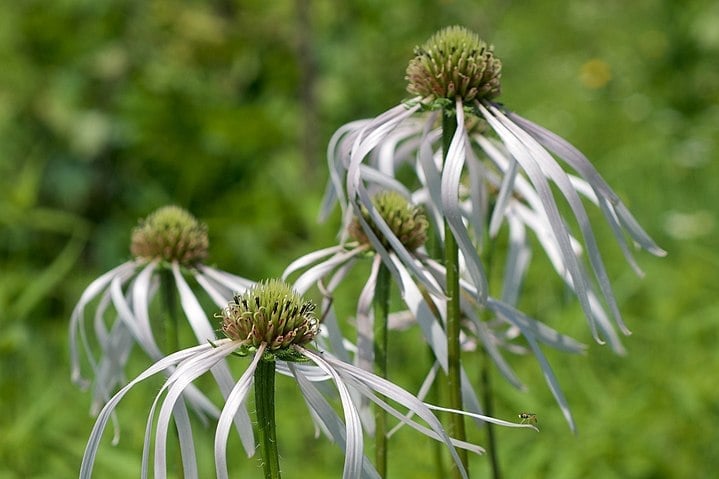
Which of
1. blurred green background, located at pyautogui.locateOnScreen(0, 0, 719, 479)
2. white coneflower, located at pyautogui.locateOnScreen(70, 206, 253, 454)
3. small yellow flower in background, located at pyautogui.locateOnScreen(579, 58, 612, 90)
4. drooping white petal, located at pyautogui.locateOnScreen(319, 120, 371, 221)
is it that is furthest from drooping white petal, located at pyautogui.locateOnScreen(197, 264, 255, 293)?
small yellow flower in background, located at pyautogui.locateOnScreen(579, 58, 612, 90)

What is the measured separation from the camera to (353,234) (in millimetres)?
904

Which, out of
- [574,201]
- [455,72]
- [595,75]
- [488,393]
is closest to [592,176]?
[574,201]

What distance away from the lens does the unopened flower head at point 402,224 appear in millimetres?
866

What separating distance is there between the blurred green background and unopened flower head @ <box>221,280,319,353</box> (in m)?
0.92

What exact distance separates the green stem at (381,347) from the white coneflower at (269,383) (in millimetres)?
134

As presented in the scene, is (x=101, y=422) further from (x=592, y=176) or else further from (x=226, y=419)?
(x=592, y=176)

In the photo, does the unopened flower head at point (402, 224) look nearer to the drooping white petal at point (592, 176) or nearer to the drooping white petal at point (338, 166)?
the drooping white petal at point (338, 166)

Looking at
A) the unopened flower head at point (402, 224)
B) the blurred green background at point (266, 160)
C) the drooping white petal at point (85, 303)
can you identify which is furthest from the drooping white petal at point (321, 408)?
the blurred green background at point (266, 160)

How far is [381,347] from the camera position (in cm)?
82

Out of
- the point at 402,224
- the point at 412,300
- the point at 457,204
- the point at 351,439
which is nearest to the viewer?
the point at 351,439

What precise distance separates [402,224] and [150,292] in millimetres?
322

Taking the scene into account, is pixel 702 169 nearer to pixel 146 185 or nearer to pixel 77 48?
pixel 146 185

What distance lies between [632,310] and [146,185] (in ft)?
4.85

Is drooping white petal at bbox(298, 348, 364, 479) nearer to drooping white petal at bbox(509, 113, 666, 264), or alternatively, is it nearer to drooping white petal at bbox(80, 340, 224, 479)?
drooping white petal at bbox(80, 340, 224, 479)
